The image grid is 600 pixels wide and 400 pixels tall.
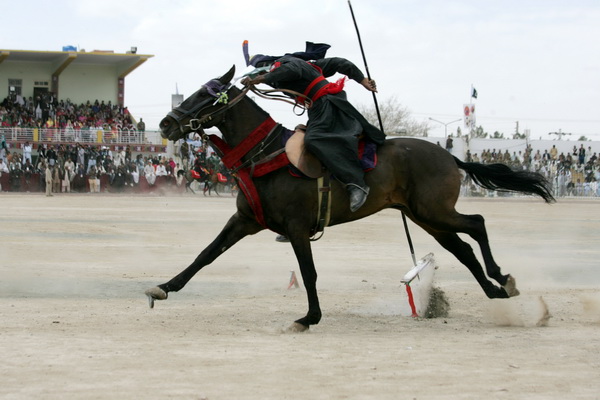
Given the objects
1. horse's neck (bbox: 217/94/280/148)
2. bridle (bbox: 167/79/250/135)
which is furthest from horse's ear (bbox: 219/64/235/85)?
horse's neck (bbox: 217/94/280/148)

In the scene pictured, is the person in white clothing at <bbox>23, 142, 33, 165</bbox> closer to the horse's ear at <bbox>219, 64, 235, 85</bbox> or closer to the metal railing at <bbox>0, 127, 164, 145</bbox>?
the metal railing at <bbox>0, 127, 164, 145</bbox>

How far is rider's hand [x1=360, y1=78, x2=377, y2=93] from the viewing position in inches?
371

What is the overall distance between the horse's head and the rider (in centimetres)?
31

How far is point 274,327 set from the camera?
892 centimetres

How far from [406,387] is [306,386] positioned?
716mm

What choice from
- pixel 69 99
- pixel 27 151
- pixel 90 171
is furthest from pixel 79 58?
pixel 90 171

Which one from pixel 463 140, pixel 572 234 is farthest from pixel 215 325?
pixel 463 140

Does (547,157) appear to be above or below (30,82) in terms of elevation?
below

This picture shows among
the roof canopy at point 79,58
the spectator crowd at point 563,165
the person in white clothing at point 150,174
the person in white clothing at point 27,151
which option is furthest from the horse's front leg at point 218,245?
the roof canopy at point 79,58

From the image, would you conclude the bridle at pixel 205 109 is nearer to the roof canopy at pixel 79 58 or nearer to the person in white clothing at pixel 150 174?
the person in white clothing at pixel 150 174

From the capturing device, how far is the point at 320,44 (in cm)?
954

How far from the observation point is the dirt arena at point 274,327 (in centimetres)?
627

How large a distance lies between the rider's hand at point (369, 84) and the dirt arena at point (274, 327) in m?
2.54

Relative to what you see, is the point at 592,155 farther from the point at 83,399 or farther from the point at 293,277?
the point at 83,399
